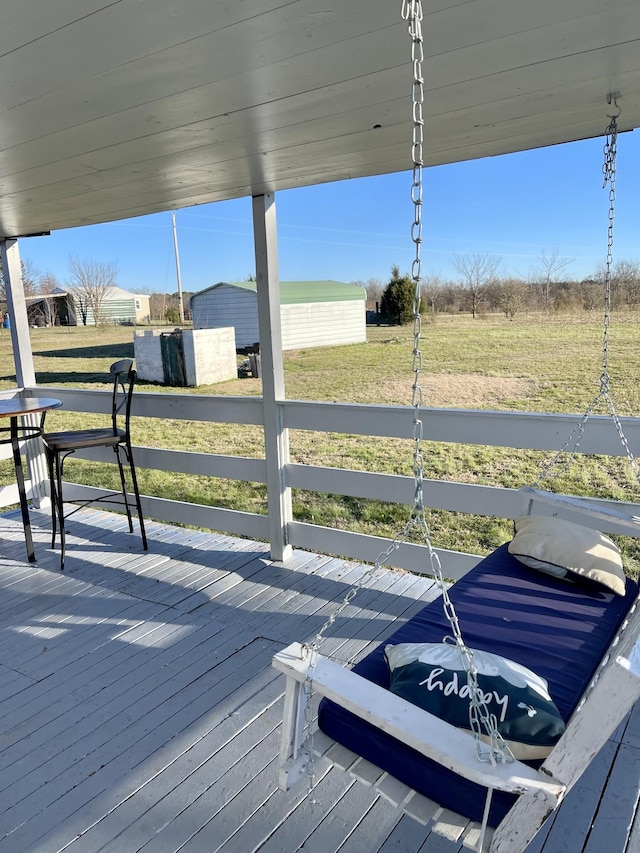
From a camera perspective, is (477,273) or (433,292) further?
(433,292)

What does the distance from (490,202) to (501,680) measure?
8.60m

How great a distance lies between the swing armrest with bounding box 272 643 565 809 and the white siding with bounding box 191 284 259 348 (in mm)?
8762

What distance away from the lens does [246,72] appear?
1.50 m

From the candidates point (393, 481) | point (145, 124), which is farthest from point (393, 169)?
point (393, 481)

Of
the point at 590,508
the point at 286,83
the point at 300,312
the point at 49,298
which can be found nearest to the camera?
the point at 286,83

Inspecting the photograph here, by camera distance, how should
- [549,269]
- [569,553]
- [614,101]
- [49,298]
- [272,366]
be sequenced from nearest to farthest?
[614,101], [569,553], [272,366], [549,269], [49,298]


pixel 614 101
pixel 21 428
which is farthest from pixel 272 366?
pixel 614 101

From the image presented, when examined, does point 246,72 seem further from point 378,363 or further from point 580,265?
point 378,363

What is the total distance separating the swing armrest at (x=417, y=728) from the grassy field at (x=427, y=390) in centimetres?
339

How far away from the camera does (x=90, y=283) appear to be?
10.2 m

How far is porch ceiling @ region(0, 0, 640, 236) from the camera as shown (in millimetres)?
1211

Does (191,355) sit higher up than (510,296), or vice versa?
(510,296)

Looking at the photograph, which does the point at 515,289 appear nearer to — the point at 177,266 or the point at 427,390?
the point at 427,390

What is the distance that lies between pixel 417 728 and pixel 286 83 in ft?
5.34
